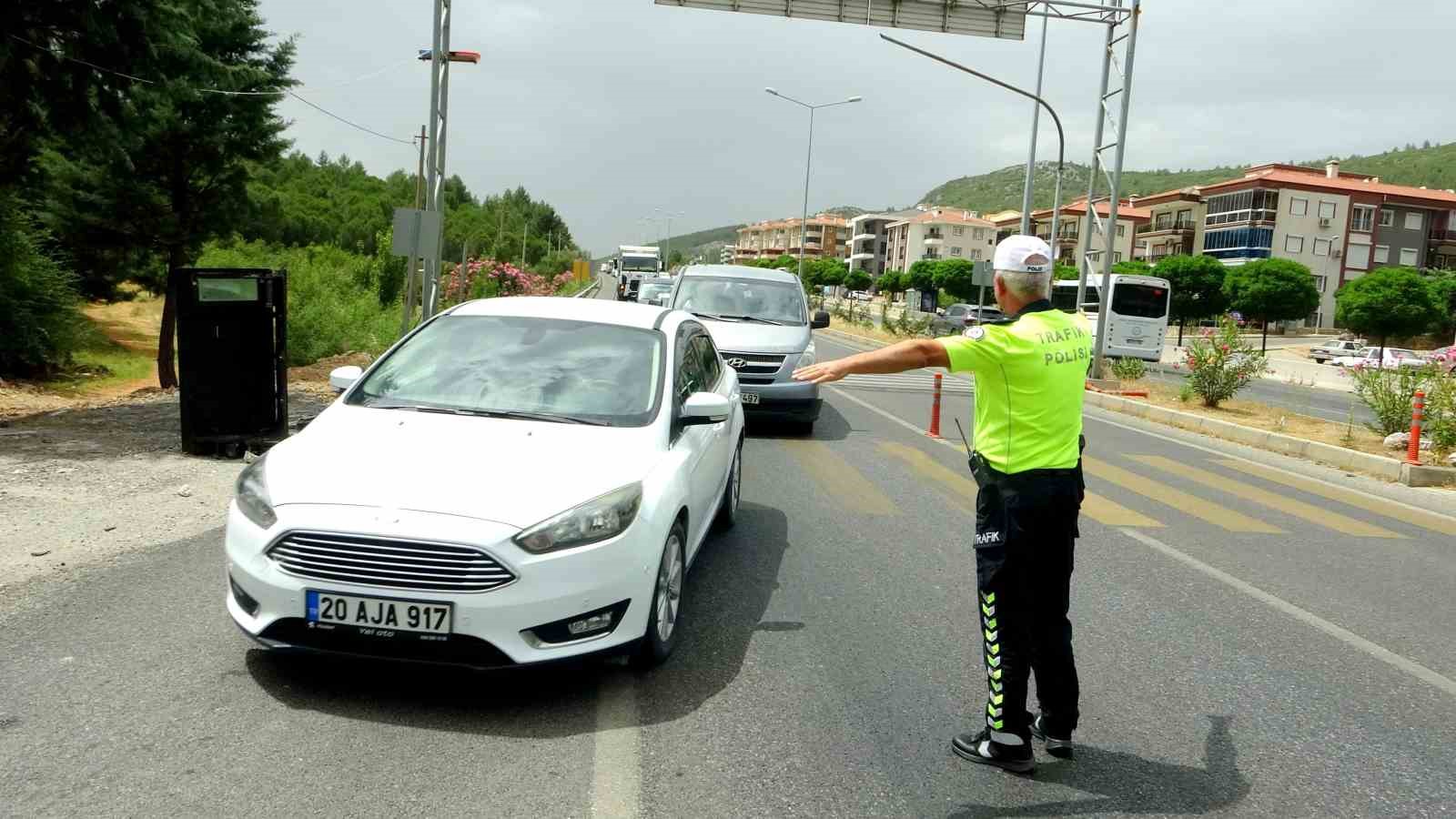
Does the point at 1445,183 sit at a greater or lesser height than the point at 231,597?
greater

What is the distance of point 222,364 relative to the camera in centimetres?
980

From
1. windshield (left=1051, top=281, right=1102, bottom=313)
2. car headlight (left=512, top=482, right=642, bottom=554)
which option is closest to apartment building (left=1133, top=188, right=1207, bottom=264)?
windshield (left=1051, top=281, right=1102, bottom=313)

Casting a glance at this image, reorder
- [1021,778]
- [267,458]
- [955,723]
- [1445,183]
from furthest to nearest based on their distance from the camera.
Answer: [1445,183] → [267,458] → [955,723] → [1021,778]

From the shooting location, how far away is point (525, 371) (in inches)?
220

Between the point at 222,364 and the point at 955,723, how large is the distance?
7750mm

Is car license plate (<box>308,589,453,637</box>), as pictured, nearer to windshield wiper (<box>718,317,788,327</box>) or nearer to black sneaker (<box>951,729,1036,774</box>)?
black sneaker (<box>951,729,1036,774</box>)

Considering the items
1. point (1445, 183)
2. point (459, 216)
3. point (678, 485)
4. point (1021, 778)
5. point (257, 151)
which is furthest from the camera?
point (1445, 183)

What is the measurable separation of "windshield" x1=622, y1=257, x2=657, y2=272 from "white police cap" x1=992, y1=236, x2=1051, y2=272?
58221 millimetres

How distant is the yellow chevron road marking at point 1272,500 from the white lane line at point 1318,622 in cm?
229

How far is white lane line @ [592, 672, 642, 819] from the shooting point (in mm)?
3512

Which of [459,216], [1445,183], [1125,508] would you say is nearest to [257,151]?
[1125,508]

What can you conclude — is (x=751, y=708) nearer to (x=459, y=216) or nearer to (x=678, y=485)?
(x=678, y=485)

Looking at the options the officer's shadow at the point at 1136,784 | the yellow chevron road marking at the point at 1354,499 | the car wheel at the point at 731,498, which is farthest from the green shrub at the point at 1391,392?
the officer's shadow at the point at 1136,784

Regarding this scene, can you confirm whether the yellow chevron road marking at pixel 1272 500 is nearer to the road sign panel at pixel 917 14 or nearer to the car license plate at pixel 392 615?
the car license plate at pixel 392 615
